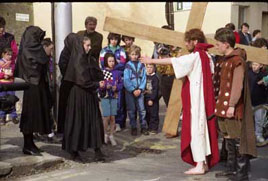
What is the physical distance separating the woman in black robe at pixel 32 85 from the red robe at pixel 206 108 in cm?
195

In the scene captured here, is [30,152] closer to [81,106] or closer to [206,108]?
[81,106]

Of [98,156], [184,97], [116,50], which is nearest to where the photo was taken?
[184,97]

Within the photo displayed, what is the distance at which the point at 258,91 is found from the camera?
7996mm

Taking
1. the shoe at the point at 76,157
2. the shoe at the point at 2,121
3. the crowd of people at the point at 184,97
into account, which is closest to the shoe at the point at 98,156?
the crowd of people at the point at 184,97

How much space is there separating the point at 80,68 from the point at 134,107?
2.66m

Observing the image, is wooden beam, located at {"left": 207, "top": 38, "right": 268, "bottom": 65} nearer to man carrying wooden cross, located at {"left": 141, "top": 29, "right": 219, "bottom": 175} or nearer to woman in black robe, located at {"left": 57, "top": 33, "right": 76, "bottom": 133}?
man carrying wooden cross, located at {"left": 141, "top": 29, "right": 219, "bottom": 175}

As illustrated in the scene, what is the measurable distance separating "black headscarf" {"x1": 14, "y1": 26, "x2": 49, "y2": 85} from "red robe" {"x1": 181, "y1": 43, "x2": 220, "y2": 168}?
200cm

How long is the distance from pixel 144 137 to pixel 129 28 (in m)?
2.79

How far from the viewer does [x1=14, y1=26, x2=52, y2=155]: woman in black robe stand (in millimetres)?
6258

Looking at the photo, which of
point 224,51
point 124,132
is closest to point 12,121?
point 124,132

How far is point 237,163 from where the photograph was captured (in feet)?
18.4

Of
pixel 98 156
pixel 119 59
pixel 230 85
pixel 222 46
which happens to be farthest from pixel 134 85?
pixel 230 85

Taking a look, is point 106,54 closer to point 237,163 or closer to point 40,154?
point 40,154

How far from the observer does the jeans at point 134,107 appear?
8.59m
